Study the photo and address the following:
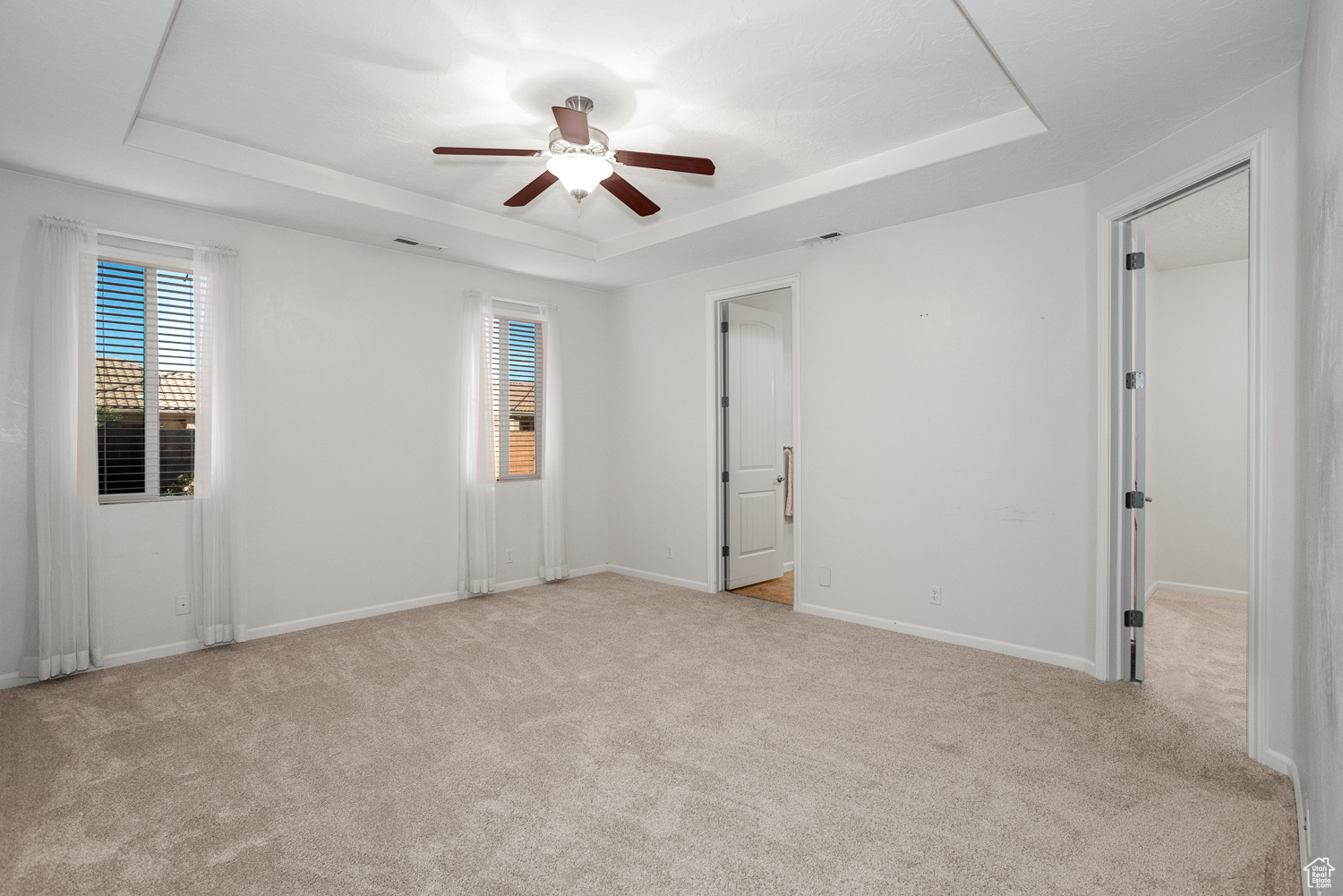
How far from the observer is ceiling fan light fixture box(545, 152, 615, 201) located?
2.85 meters

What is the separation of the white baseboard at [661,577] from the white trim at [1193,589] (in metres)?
3.73

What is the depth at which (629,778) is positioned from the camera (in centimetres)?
249

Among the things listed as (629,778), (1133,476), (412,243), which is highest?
(412,243)

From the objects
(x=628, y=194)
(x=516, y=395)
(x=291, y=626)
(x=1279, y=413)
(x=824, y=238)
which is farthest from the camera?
(x=516, y=395)

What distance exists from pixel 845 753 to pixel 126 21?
3816 millimetres

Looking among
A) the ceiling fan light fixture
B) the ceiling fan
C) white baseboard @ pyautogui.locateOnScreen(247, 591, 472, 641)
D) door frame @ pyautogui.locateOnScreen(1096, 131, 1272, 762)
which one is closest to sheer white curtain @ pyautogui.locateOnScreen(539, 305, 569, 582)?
white baseboard @ pyautogui.locateOnScreen(247, 591, 472, 641)

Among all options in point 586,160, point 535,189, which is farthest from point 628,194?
point 535,189

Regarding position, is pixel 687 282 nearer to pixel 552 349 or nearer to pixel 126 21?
pixel 552 349

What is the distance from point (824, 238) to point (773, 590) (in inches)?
117

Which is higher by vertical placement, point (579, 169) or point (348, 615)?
point (579, 169)

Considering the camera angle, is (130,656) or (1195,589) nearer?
(130,656)

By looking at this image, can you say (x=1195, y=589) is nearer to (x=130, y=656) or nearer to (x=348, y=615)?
(x=348, y=615)

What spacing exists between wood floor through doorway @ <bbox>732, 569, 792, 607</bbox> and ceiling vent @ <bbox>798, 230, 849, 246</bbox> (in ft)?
9.18

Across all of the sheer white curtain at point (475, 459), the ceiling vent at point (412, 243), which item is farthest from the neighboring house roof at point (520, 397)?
the ceiling vent at point (412, 243)
